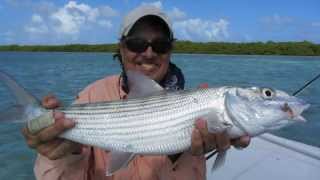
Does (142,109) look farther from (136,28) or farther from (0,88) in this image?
(0,88)

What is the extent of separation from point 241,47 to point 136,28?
76.7 meters

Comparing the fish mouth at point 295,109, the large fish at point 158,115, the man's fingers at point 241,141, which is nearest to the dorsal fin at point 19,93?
the large fish at point 158,115

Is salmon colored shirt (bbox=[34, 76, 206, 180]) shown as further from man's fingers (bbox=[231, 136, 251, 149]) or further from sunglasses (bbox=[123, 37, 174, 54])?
sunglasses (bbox=[123, 37, 174, 54])

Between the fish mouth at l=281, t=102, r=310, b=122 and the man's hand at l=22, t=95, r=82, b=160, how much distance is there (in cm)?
130

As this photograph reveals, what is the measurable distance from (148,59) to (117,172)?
2.90 ft

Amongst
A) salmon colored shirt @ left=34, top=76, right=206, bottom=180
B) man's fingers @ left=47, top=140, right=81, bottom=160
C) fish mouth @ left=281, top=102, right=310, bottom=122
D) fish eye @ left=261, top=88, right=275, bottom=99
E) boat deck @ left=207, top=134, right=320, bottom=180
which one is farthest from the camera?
boat deck @ left=207, top=134, right=320, bottom=180

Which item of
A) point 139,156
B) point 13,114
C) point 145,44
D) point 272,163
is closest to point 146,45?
point 145,44

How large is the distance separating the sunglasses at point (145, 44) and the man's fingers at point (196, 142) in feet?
3.12

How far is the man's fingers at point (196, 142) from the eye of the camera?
10.6 feet

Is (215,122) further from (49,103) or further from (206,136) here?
(49,103)

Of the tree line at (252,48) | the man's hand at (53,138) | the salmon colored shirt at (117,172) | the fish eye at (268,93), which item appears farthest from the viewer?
the tree line at (252,48)

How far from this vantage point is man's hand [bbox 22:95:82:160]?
3.38m

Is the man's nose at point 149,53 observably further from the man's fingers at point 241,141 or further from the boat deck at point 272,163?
the boat deck at point 272,163

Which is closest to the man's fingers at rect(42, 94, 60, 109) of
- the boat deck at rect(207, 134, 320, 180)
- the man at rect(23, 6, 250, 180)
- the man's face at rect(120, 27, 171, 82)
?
the man at rect(23, 6, 250, 180)
